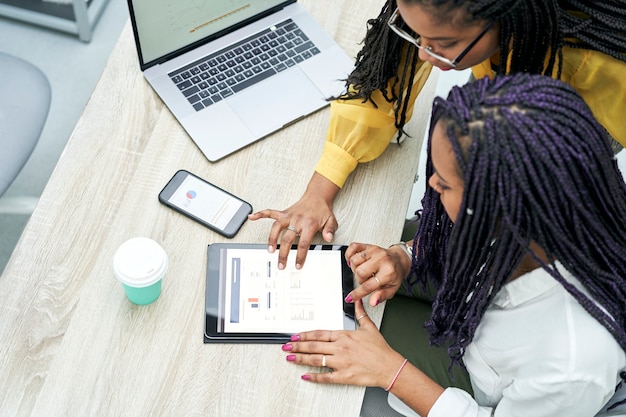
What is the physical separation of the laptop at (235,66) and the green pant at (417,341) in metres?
0.43

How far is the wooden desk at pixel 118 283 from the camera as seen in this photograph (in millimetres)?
1146

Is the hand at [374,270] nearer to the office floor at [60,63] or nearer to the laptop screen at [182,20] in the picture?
the laptop screen at [182,20]

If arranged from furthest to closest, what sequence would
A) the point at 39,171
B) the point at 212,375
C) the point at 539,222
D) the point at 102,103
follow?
the point at 39,171 < the point at 102,103 < the point at 212,375 < the point at 539,222

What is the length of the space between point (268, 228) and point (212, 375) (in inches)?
11.2

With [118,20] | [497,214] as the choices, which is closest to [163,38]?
[497,214]

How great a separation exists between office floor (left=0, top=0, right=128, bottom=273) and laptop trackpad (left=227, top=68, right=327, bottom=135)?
989 millimetres

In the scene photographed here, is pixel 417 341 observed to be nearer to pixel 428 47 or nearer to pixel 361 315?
pixel 361 315

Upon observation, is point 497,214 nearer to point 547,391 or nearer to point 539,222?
point 539,222

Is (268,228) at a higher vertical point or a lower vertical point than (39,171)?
higher

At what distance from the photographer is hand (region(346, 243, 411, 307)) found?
1.24 metres

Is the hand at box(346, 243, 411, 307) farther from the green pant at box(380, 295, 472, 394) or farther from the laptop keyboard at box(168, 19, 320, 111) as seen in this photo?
the laptop keyboard at box(168, 19, 320, 111)

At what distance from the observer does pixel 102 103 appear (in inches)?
55.7

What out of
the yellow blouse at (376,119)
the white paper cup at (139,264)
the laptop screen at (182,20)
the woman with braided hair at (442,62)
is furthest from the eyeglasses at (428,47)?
the white paper cup at (139,264)

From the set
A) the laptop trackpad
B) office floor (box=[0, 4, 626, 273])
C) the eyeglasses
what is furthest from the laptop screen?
office floor (box=[0, 4, 626, 273])
